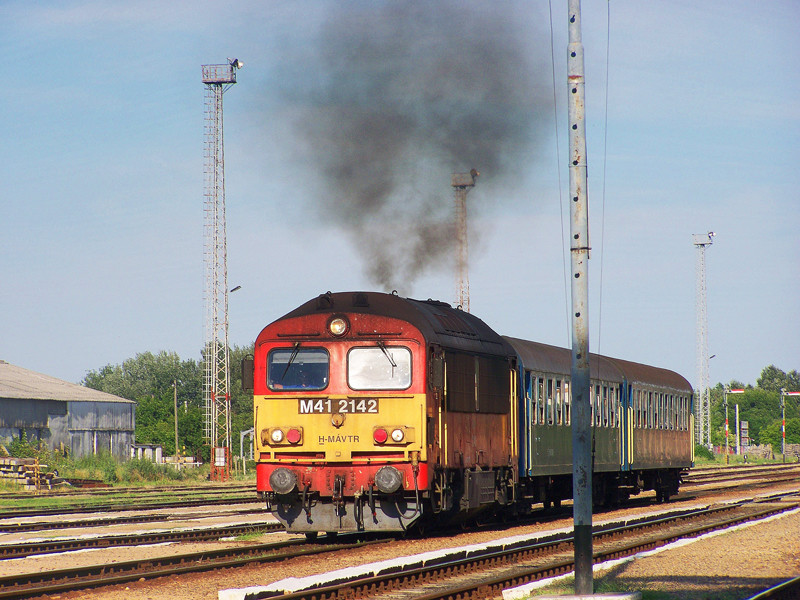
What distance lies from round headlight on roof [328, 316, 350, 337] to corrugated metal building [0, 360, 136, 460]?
4278cm

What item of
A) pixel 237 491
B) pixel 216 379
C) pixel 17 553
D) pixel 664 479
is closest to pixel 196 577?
pixel 17 553

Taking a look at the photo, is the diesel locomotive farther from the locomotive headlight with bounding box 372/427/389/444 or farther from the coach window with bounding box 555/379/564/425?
the coach window with bounding box 555/379/564/425

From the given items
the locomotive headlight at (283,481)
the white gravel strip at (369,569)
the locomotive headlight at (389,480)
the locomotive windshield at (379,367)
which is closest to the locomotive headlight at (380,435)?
the locomotive headlight at (389,480)

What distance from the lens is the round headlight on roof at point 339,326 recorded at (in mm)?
18172

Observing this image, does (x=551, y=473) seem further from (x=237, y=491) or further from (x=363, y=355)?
(x=237, y=491)

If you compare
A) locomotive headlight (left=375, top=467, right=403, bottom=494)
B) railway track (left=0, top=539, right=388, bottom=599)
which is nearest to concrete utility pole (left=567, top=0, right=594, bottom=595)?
locomotive headlight (left=375, top=467, right=403, bottom=494)

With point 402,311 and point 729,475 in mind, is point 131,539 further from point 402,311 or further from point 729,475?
point 729,475

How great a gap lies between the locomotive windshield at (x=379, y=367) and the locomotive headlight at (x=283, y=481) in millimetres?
1716

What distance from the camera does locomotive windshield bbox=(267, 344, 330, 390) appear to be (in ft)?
59.6

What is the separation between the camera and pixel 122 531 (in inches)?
853

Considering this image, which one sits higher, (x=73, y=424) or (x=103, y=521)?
(x=73, y=424)

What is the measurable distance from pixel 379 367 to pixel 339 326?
94 centimetres

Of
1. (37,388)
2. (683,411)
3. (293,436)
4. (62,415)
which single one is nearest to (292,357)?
(293,436)

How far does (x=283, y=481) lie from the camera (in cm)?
1748
